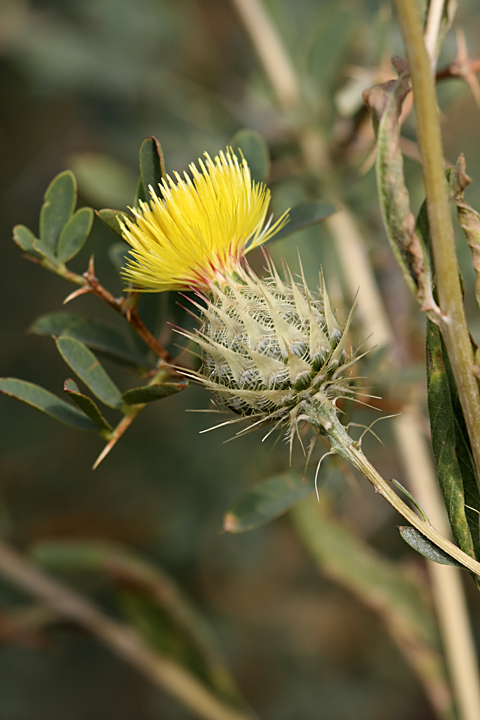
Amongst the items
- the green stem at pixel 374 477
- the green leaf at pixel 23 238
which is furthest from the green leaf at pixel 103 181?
the green stem at pixel 374 477

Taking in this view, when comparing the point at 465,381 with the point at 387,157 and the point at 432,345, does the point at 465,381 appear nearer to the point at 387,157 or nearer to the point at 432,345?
the point at 432,345

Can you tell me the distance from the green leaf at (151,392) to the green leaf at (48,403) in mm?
78

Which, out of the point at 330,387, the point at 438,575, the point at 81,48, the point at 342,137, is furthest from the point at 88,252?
the point at 330,387

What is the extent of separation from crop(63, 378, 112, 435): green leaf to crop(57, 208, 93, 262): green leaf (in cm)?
24

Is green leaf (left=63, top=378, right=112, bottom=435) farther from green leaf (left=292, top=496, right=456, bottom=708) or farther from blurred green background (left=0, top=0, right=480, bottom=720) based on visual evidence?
blurred green background (left=0, top=0, right=480, bottom=720)

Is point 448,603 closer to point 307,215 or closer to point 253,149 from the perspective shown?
point 307,215

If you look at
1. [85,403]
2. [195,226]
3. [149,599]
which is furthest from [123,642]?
[195,226]

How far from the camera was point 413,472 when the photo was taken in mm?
1861

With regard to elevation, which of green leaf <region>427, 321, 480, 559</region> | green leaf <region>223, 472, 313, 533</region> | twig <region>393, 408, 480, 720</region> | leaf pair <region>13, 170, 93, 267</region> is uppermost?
leaf pair <region>13, 170, 93, 267</region>

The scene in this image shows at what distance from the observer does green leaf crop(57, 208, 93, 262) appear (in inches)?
41.1

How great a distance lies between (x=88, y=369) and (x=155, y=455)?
2002mm

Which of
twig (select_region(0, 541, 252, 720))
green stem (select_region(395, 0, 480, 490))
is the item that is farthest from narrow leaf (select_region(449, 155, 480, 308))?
twig (select_region(0, 541, 252, 720))

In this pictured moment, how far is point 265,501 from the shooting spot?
118cm

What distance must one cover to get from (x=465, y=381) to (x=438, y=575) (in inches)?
46.2
